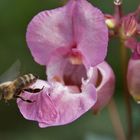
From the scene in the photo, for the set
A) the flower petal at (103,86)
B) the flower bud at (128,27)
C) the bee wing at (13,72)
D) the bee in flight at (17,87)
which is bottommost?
the flower petal at (103,86)

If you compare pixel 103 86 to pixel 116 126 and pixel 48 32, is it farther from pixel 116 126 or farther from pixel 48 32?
pixel 116 126

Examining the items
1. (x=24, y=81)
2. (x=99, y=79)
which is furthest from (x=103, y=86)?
(x=24, y=81)

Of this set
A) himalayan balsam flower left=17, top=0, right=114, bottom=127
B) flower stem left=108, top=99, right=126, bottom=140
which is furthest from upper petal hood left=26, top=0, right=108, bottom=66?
flower stem left=108, top=99, right=126, bottom=140

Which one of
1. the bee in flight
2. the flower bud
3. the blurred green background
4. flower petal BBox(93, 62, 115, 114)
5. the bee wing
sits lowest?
the blurred green background

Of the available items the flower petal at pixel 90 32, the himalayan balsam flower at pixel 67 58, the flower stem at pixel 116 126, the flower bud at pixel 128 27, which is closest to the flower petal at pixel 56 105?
the himalayan balsam flower at pixel 67 58

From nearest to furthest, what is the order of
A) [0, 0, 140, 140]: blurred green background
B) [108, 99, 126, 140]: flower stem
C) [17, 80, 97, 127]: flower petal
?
1. [17, 80, 97, 127]: flower petal
2. [108, 99, 126, 140]: flower stem
3. [0, 0, 140, 140]: blurred green background

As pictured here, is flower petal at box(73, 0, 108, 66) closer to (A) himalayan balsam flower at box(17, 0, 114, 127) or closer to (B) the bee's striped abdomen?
(A) himalayan balsam flower at box(17, 0, 114, 127)

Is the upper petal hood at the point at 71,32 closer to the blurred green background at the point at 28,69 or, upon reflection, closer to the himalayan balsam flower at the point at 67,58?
the himalayan balsam flower at the point at 67,58
